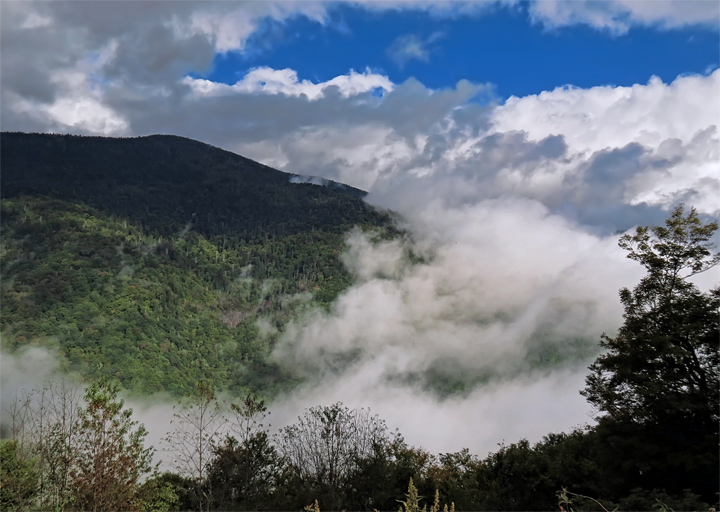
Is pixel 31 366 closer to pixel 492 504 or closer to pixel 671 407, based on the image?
pixel 492 504

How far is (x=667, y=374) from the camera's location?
2092cm

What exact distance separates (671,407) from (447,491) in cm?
1392

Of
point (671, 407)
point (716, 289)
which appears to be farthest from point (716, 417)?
point (716, 289)

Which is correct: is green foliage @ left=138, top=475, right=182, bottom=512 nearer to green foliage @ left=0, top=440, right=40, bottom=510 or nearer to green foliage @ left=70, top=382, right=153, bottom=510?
green foliage @ left=70, top=382, right=153, bottom=510

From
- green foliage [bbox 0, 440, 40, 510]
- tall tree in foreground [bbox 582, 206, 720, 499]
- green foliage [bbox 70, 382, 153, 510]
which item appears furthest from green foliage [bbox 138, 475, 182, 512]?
tall tree in foreground [bbox 582, 206, 720, 499]

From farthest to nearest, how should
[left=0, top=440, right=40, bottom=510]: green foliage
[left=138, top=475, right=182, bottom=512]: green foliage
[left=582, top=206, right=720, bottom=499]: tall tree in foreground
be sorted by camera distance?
[left=582, top=206, right=720, bottom=499]: tall tree in foreground
[left=138, top=475, right=182, bottom=512]: green foliage
[left=0, top=440, right=40, bottom=510]: green foliage

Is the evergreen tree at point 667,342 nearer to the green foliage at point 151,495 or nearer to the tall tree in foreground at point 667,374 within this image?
the tall tree in foreground at point 667,374

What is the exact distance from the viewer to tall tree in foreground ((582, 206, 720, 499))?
2011 centimetres

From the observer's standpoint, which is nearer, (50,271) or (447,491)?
(447,491)

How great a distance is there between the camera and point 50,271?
562 ft

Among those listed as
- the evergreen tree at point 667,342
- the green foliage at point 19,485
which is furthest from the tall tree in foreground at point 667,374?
the green foliage at point 19,485

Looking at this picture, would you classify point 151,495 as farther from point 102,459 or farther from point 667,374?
point 667,374

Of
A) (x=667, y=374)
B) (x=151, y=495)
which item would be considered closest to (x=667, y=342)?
(x=667, y=374)

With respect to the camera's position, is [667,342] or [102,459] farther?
[667,342]
